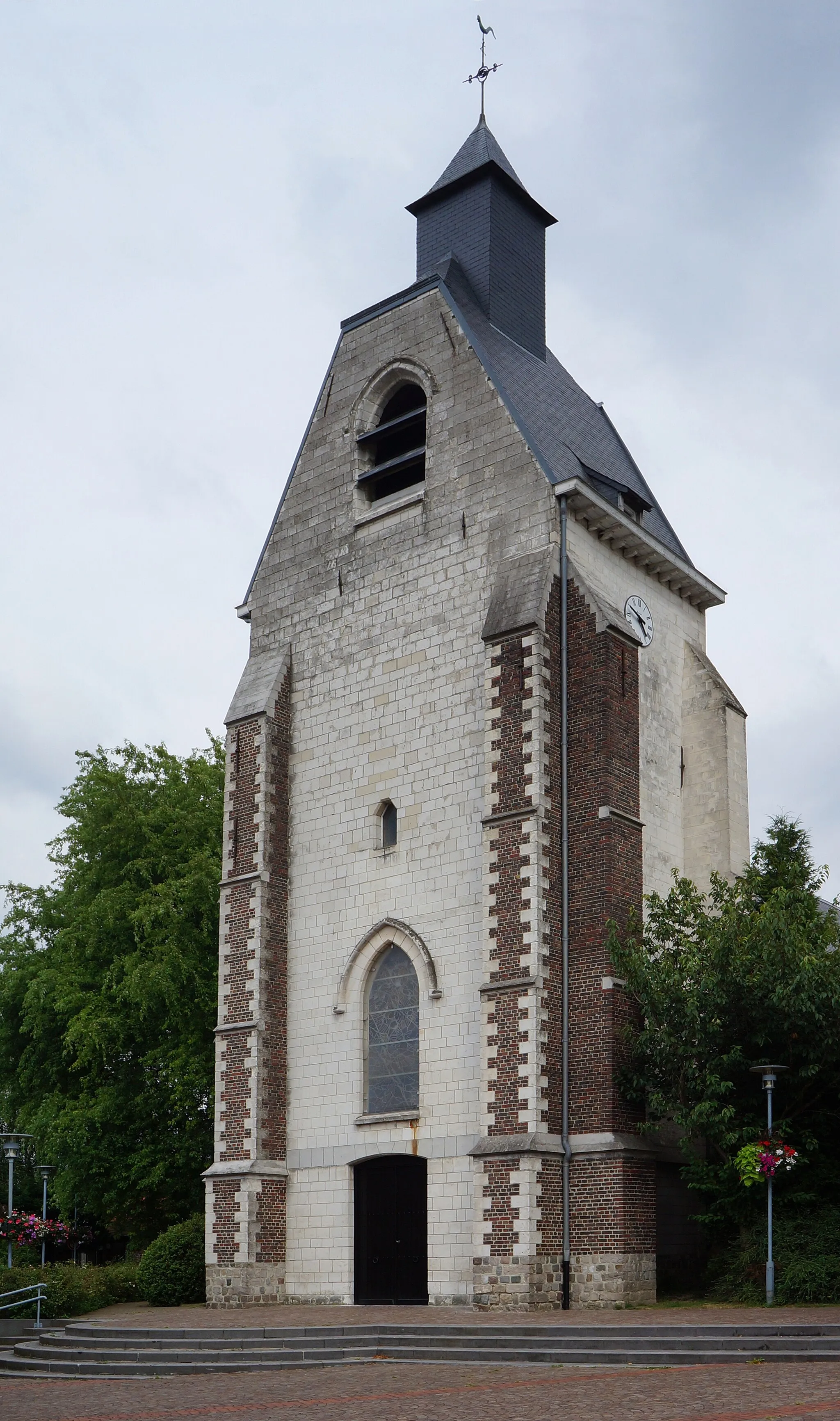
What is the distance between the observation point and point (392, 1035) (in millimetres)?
24031

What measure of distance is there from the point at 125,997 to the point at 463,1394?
62.2 ft


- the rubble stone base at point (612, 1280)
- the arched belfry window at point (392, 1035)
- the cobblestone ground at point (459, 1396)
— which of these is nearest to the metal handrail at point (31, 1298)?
the arched belfry window at point (392, 1035)

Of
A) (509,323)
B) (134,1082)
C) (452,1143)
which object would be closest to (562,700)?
(452,1143)

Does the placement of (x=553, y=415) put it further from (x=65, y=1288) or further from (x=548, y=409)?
(x=65, y=1288)

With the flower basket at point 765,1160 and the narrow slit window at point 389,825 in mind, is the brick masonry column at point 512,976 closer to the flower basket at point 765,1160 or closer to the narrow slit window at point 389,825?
the narrow slit window at point 389,825

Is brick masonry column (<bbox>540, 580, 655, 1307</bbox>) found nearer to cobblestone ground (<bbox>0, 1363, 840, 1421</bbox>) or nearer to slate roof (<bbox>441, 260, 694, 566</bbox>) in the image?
slate roof (<bbox>441, 260, 694, 566</bbox>)

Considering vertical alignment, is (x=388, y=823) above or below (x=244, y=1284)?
above

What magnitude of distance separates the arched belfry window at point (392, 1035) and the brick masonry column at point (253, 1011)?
1945 millimetres

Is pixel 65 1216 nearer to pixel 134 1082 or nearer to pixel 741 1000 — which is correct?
pixel 134 1082

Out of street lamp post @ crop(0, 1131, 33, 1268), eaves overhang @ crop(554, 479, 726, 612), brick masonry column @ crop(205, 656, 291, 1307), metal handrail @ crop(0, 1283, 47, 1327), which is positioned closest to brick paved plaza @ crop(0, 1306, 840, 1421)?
metal handrail @ crop(0, 1283, 47, 1327)

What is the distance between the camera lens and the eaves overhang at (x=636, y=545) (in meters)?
24.3

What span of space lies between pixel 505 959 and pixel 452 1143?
308 centimetres

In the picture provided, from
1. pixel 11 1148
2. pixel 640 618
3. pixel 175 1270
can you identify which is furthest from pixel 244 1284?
pixel 640 618

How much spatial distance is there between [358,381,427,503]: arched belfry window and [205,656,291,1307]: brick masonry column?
12.5 ft
